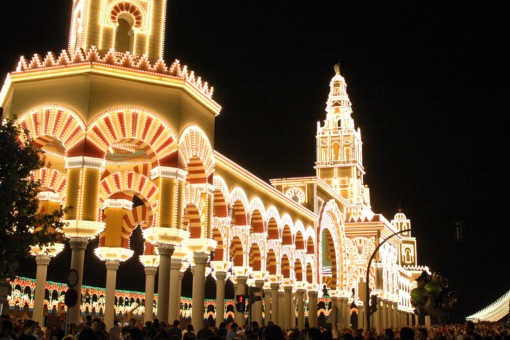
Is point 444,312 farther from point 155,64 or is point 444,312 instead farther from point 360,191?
point 360,191

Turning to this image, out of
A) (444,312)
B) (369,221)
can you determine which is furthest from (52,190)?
(369,221)

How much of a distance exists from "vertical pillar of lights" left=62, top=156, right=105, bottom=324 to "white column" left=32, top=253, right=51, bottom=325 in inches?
113

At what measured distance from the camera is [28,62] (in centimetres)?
2159

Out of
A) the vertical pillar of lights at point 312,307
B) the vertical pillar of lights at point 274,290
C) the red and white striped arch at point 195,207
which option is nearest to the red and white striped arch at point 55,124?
the red and white striped arch at point 195,207

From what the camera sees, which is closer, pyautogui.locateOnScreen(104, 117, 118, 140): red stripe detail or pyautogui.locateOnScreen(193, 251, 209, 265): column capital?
pyautogui.locateOnScreen(104, 117, 118, 140): red stripe detail

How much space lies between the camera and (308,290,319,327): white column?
40.2 meters

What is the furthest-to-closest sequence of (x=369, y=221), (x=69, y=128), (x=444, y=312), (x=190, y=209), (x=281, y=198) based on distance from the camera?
(x=369, y=221), (x=281, y=198), (x=444, y=312), (x=190, y=209), (x=69, y=128)

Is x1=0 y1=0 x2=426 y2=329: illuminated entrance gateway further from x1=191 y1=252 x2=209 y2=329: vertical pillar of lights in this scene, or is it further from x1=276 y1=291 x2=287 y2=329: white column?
x1=276 y1=291 x2=287 y2=329: white column

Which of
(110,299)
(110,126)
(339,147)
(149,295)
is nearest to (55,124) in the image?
(110,126)

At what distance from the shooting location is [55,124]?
67.2 ft

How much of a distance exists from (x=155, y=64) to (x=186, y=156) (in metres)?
3.06

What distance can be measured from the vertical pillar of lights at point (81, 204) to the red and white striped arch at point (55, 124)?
0.72 meters

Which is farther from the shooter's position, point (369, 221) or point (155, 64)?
point (369, 221)

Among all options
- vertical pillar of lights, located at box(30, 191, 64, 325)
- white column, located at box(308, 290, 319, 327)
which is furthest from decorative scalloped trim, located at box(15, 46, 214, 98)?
white column, located at box(308, 290, 319, 327)
